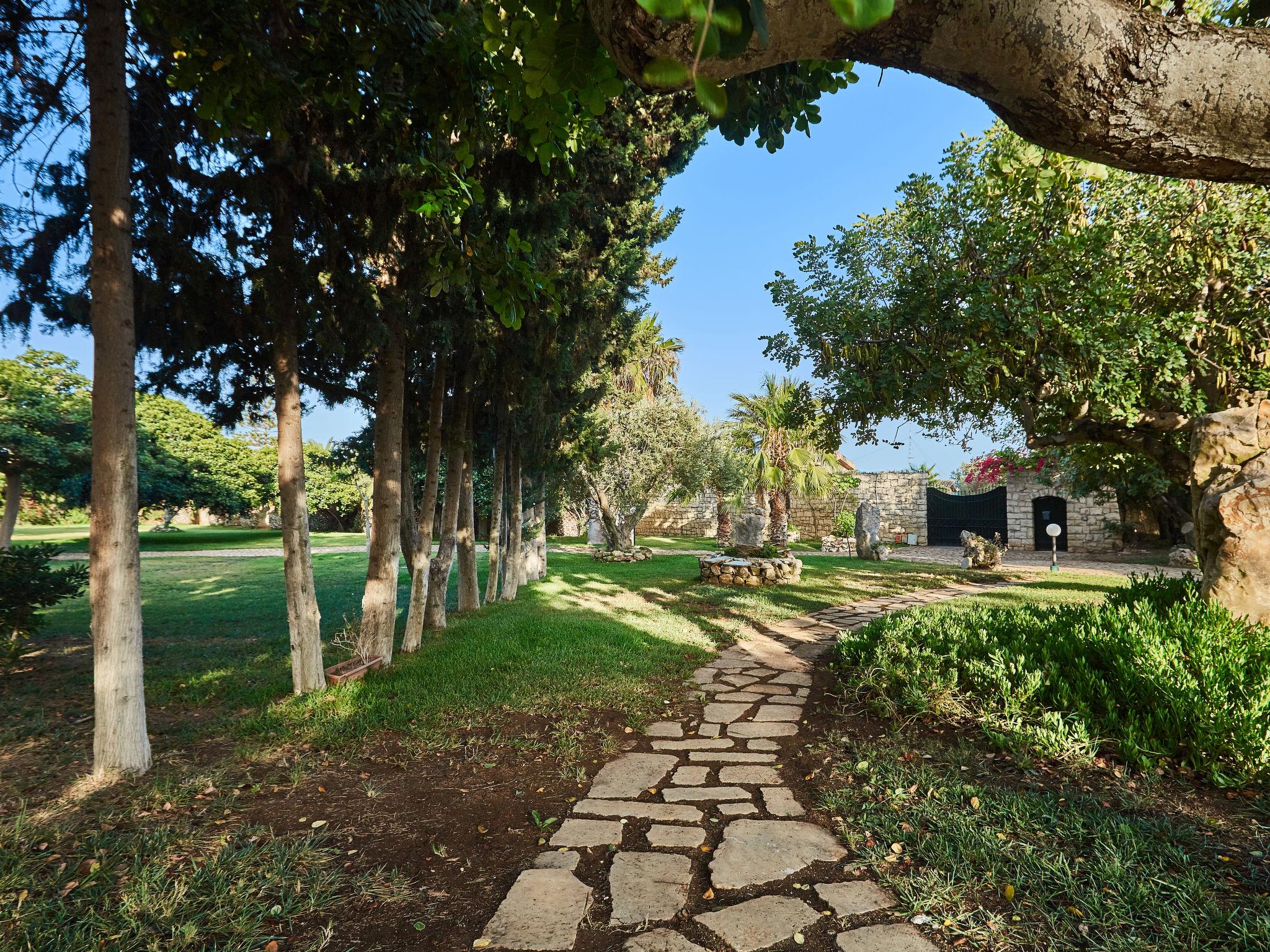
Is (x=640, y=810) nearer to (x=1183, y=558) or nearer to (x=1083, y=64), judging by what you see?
(x=1083, y=64)

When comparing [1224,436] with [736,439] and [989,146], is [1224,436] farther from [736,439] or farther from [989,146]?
[736,439]

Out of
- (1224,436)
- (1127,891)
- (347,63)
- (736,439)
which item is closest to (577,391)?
(347,63)

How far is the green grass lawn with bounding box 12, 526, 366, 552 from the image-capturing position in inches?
791

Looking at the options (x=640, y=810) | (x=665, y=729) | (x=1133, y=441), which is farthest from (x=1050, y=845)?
(x=1133, y=441)

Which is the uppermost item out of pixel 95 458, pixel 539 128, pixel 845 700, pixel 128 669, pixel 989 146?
pixel 989 146

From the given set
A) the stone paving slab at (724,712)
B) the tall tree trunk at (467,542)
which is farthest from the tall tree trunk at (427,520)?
the stone paving slab at (724,712)

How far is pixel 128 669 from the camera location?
3209 millimetres

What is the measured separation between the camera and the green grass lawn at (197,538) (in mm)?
20097

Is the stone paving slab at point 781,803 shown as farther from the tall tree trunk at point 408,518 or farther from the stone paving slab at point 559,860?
the tall tree trunk at point 408,518

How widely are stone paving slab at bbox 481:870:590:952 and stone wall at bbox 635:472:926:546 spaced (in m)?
18.0

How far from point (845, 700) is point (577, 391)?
5.25 metres

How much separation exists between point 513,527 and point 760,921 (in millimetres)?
7476

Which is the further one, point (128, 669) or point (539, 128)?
point (128, 669)

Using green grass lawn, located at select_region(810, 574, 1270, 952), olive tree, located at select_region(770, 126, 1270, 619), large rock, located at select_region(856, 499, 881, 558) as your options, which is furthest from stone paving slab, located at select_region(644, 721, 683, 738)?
large rock, located at select_region(856, 499, 881, 558)
